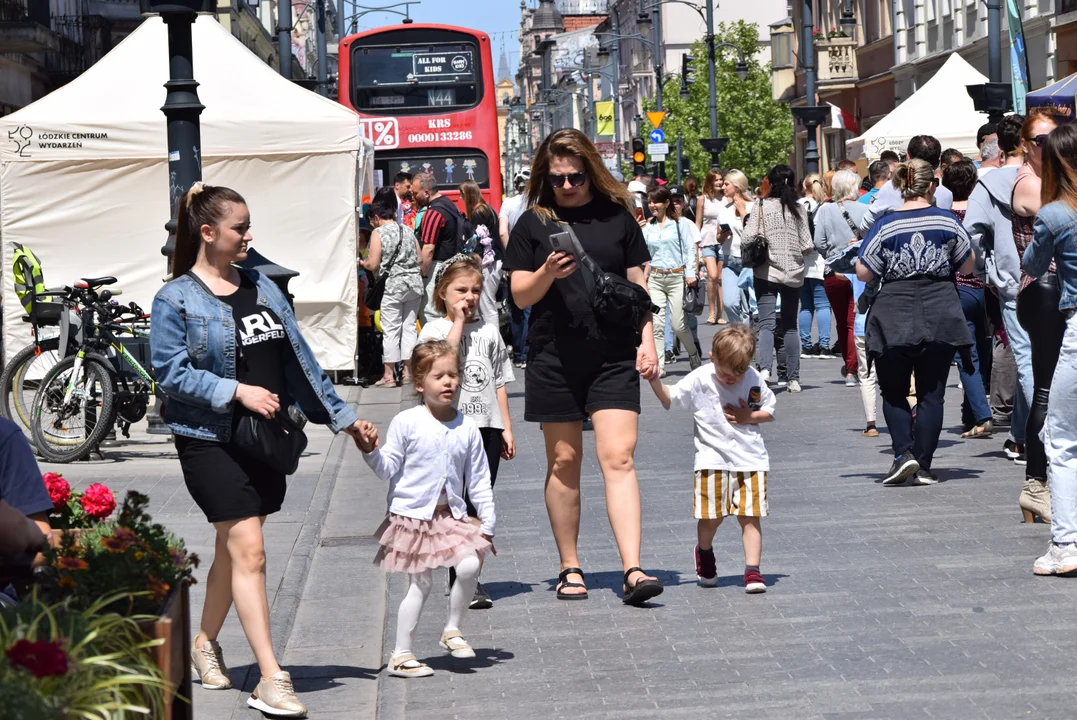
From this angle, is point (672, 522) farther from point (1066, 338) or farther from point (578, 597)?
point (1066, 338)

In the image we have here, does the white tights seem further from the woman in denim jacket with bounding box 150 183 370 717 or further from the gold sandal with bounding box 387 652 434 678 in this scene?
the woman in denim jacket with bounding box 150 183 370 717

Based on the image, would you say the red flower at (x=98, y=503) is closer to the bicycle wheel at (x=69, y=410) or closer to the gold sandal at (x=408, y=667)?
the gold sandal at (x=408, y=667)

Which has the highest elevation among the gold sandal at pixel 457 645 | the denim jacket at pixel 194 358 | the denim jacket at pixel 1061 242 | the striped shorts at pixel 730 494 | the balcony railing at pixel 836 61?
the balcony railing at pixel 836 61

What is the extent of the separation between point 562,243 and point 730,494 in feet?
4.23

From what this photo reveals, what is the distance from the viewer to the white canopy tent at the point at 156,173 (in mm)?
15797

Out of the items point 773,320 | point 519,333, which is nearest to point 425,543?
point 773,320

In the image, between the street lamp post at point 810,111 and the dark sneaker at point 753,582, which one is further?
the street lamp post at point 810,111

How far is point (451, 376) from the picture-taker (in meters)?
6.17

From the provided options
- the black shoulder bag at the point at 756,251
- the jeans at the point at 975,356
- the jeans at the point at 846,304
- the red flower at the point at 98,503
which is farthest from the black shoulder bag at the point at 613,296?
the jeans at the point at 846,304

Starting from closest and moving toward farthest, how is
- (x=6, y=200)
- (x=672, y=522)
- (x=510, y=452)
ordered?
(x=510, y=452) → (x=672, y=522) → (x=6, y=200)

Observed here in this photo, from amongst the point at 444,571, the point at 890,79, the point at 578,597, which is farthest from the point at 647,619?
the point at 890,79

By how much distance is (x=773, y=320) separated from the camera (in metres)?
15.6

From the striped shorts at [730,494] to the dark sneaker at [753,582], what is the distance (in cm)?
24

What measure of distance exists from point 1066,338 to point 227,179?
10.5m
